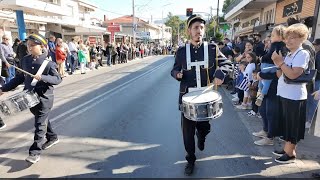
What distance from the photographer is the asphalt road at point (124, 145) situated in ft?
13.7

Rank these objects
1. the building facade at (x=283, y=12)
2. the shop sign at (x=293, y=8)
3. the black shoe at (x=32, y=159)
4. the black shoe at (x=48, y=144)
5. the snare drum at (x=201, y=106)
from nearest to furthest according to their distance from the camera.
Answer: the snare drum at (x=201, y=106) → the black shoe at (x=32, y=159) → the black shoe at (x=48, y=144) → the building facade at (x=283, y=12) → the shop sign at (x=293, y=8)

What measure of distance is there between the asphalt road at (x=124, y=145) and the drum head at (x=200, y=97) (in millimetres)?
1087

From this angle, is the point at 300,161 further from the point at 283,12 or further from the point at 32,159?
the point at 283,12

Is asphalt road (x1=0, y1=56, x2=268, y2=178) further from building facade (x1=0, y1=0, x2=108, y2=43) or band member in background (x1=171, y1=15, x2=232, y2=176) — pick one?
building facade (x1=0, y1=0, x2=108, y2=43)

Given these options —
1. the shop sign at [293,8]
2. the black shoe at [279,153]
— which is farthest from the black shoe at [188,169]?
the shop sign at [293,8]

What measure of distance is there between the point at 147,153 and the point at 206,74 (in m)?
1.73

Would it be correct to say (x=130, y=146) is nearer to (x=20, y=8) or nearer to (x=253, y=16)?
(x=20, y=8)

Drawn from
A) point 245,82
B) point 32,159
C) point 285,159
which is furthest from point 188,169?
point 245,82

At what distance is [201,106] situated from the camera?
358 cm

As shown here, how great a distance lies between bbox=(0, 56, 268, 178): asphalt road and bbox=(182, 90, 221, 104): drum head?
1.09 m

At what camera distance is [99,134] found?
229 inches

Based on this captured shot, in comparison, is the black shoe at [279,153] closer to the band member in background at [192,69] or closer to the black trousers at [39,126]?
the band member in background at [192,69]

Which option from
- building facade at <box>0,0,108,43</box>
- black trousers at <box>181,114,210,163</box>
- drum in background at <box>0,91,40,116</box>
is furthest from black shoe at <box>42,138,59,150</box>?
building facade at <box>0,0,108,43</box>

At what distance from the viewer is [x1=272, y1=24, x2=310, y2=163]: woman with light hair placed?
3.81 m
